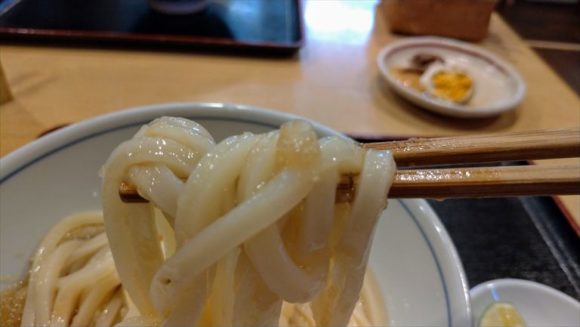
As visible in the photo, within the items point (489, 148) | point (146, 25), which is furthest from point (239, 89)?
point (489, 148)

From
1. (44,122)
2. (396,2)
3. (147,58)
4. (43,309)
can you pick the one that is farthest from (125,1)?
A: (43,309)

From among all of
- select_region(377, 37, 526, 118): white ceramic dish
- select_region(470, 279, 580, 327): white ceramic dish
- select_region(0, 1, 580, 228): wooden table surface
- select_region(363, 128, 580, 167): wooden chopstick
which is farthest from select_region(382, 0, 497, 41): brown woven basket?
select_region(363, 128, 580, 167): wooden chopstick

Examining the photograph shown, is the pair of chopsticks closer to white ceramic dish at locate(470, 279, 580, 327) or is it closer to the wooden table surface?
white ceramic dish at locate(470, 279, 580, 327)

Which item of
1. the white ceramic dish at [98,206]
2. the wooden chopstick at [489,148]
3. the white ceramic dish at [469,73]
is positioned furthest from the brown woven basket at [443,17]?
the wooden chopstick at [489,148]

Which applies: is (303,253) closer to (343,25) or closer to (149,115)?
(149,115)

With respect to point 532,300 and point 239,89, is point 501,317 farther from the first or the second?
point 239,89

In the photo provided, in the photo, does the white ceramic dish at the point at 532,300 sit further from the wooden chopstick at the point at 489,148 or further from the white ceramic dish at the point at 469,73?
the white ceramic dish at the point at 469,73
